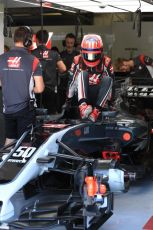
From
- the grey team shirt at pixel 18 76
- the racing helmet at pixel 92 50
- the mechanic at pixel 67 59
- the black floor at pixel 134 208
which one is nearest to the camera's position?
the black floor at pixel 134 208

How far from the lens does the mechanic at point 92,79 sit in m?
5.34

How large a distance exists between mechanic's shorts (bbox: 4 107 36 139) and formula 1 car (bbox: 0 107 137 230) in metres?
0.64

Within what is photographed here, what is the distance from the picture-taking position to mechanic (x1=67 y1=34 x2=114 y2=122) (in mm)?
5344

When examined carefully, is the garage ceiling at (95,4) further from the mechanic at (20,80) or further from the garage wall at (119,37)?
the mechanic at (20,80)

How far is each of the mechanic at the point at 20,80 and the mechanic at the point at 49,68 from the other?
1.42m

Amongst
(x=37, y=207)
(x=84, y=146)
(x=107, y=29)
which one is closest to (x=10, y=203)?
(x=37, y=207)

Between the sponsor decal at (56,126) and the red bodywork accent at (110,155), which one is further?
the red bodywork accent at (110,155)

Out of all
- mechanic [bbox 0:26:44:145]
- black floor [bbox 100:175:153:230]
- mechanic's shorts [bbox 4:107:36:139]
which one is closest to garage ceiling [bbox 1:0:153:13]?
mechanic [bbox 0:26:44:145]

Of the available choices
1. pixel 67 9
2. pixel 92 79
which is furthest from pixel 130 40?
pixel 92 79

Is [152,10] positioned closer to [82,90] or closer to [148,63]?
[148,63]

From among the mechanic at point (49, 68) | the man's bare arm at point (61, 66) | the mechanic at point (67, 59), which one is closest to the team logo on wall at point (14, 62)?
the mechanic at point (49, 68)

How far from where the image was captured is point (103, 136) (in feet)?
17.1

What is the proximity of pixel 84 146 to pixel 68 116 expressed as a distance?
0.58m

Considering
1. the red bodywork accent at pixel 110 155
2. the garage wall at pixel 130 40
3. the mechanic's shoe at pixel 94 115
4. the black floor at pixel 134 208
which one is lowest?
the black floor at pixel 134 208
